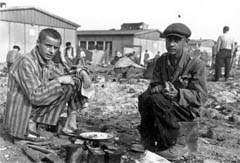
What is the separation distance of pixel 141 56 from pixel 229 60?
1545 cm

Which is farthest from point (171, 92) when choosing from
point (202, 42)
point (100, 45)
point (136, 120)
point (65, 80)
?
point (202, 42)

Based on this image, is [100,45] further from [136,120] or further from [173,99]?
[173,99]

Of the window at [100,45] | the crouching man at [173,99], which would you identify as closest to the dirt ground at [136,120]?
the crouching man at [173,99]

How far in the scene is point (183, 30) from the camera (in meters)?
3.62

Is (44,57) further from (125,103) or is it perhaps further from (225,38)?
(225,38)

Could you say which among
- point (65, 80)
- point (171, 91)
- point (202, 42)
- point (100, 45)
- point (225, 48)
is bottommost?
point (171, 91)

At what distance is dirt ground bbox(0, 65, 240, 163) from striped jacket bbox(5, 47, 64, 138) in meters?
0.34

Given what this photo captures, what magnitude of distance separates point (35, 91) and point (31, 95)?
0.23ft

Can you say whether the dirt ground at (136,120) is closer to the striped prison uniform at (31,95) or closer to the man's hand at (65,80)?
the striped prison uniform at (31,95)

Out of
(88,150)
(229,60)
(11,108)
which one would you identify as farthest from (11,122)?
(229,60)

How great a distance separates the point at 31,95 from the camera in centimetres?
355

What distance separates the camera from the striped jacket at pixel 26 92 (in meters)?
3.56

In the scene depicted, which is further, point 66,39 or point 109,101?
point 66,39

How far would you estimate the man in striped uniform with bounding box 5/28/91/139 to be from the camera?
3580mm
